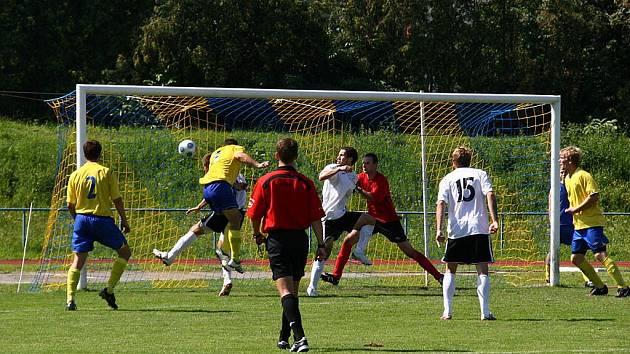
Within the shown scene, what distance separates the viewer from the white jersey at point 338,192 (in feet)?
52.0

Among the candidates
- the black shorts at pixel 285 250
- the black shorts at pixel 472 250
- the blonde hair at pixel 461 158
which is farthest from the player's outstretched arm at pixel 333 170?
the black shorts at pixel 285 250

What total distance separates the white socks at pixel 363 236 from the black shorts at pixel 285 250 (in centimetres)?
595

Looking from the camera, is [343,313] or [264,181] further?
[343,313]

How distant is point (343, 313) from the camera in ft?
43.5

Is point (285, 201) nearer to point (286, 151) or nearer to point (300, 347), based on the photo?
point (286, 151)

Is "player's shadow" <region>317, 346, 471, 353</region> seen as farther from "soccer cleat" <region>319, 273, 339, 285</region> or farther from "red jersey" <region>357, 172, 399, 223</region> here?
"red jersey" <region>357, 172, 399, 223</region>

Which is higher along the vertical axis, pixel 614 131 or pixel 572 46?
pixel 572 46

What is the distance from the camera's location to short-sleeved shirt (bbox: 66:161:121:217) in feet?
44.2

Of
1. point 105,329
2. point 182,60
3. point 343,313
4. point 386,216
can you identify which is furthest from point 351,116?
point 182,60

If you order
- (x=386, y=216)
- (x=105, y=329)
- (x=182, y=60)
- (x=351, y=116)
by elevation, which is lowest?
(x=105, y=329)

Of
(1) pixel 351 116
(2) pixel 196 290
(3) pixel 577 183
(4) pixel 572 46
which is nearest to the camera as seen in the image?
(3) pixel 577 183

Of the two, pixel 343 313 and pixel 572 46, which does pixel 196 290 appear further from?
pixel 572 46

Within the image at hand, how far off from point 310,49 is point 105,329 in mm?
33753

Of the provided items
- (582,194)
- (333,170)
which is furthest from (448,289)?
(582,194)
